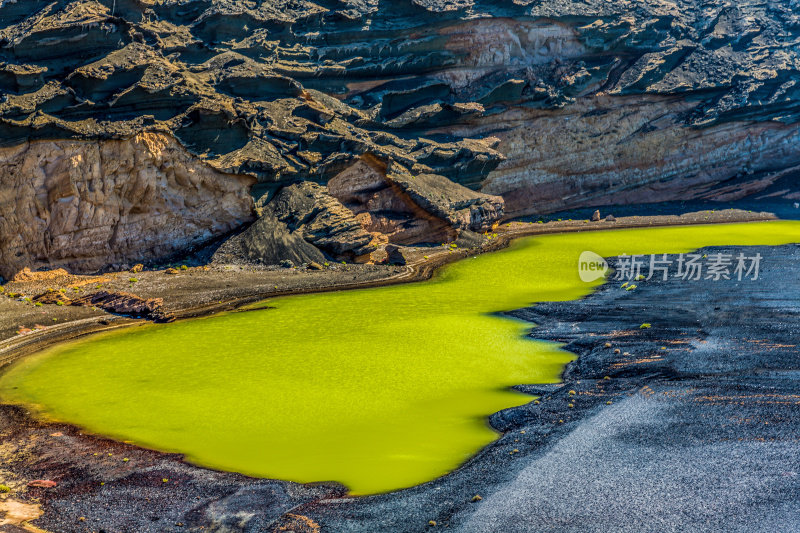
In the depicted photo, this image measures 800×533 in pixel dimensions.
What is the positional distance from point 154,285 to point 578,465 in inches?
774

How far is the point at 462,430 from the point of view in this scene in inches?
595

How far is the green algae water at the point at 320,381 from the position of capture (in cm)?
1428

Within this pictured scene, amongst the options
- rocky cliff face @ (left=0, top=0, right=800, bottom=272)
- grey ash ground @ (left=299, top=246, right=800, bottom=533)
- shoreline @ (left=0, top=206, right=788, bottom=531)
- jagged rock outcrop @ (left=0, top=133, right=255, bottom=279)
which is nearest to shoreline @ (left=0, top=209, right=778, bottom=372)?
shoreline @ (left=0, top=206, right=788, bottom=531)

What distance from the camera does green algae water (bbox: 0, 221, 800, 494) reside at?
14.3m

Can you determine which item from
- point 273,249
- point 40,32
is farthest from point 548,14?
point 40,32
